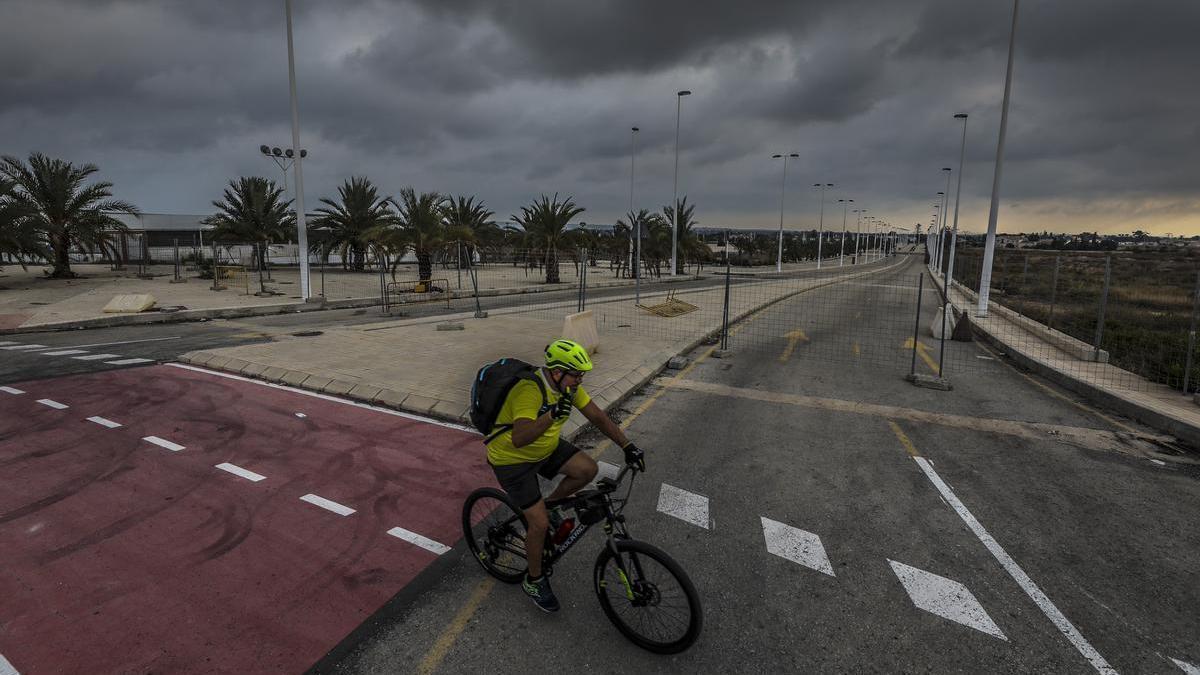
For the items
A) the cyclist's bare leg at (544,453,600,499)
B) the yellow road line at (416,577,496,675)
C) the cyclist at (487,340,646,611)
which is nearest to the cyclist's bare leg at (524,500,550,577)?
the cyclist at (487,340,646,611)

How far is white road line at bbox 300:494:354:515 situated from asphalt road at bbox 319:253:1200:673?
1.18m

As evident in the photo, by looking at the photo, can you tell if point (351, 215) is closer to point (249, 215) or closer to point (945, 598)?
point (249, 215)

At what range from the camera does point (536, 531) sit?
11.6 feet

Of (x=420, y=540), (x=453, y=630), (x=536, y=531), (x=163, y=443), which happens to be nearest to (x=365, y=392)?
(x=163, y=443)

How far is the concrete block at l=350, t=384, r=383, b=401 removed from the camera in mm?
7949

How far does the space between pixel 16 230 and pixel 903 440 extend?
29.5m

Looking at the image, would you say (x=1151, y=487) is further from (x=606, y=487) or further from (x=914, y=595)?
(x=606, y=487)

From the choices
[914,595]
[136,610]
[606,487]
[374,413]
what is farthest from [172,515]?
[914,595]

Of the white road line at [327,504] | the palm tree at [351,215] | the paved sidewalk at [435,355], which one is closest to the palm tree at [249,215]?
the palm tree at [351,215]

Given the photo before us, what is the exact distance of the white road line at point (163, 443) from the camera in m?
6.06

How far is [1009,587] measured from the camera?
402 centimetres

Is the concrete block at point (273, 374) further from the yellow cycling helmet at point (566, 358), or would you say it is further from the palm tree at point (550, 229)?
the palm tree at point (550, 229)

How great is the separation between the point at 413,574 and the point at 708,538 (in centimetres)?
223

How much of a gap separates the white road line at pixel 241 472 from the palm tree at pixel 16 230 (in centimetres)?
2362
